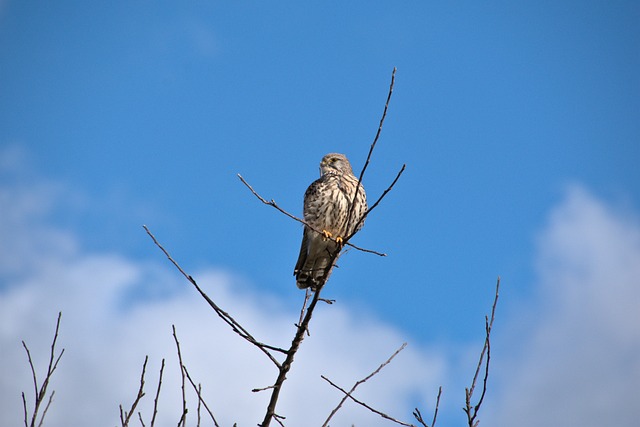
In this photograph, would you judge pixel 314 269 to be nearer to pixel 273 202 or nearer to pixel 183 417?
pixel 273 202

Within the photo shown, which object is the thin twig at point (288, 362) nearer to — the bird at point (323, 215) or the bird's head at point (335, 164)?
the bird at point (323, 215)

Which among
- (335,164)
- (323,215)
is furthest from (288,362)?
(335,164)

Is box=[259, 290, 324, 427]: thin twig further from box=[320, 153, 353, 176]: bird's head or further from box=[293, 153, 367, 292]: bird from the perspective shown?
box=[320, 153, 353, 176]: bird's head

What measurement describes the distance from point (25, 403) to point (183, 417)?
2.29ft

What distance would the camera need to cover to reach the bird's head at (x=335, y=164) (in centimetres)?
644

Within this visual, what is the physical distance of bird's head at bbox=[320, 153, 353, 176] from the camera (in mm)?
6438

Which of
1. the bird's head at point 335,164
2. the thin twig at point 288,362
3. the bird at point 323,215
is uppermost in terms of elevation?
the bird's head at point 335,164

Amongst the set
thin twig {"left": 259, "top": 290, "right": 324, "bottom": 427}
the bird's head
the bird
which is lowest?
thin twig {"left": 259, "top": 290, "right": 324, "bottom": 427}

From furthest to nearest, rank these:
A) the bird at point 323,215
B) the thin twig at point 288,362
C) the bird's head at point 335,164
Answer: the bird's head at point 335,164
the bird at point 323,215
the thin twig at point 288,362

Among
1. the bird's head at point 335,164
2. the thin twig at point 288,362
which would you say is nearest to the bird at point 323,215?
the bird's head at point 335,164

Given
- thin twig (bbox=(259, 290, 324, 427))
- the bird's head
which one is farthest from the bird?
thin twig (bbox=(259, 290, 324, 427))

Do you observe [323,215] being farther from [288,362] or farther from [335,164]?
[288,362]

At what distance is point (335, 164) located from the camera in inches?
257

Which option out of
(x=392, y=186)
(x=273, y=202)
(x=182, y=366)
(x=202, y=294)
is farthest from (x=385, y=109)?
(x=182, y=366)
